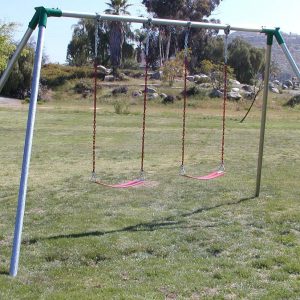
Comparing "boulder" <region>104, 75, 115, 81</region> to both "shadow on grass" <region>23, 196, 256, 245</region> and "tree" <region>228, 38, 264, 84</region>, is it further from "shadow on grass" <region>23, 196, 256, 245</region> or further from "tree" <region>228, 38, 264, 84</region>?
"shadow on grass" <region>23, 196, 256, 245</region>

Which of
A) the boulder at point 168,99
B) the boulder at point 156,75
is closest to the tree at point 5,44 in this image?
the boulder at point 168,99

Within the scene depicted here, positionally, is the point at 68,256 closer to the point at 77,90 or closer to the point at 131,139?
the point at 131,139

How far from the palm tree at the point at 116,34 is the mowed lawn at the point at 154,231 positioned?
44536mm

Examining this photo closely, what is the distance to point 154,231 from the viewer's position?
21.3 ft

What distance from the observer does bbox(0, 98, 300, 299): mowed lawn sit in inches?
186

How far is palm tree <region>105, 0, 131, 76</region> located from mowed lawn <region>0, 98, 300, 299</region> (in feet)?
146

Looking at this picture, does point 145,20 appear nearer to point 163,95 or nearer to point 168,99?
point 168,99

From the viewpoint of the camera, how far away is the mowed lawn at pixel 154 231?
473cm

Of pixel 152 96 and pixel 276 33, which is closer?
pixel 276 33

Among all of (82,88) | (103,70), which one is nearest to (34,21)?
(82,88)

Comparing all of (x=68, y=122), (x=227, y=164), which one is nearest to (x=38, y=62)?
(x=227, y=164)

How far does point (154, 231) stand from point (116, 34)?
5316 centimetres

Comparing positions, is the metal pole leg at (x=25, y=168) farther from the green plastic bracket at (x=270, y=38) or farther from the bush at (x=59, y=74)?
the bush at (x=59, y=74)

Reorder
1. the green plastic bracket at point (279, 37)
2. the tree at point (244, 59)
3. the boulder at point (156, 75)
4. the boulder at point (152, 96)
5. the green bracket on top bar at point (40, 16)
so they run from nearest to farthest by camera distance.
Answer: the green bracket on top bar at point (40, 16) < the green plastic bracket at point (279, 37) < the boulder at point (152, 96) < the boulder at point (156, 75) < the tree at point (244, 59)
